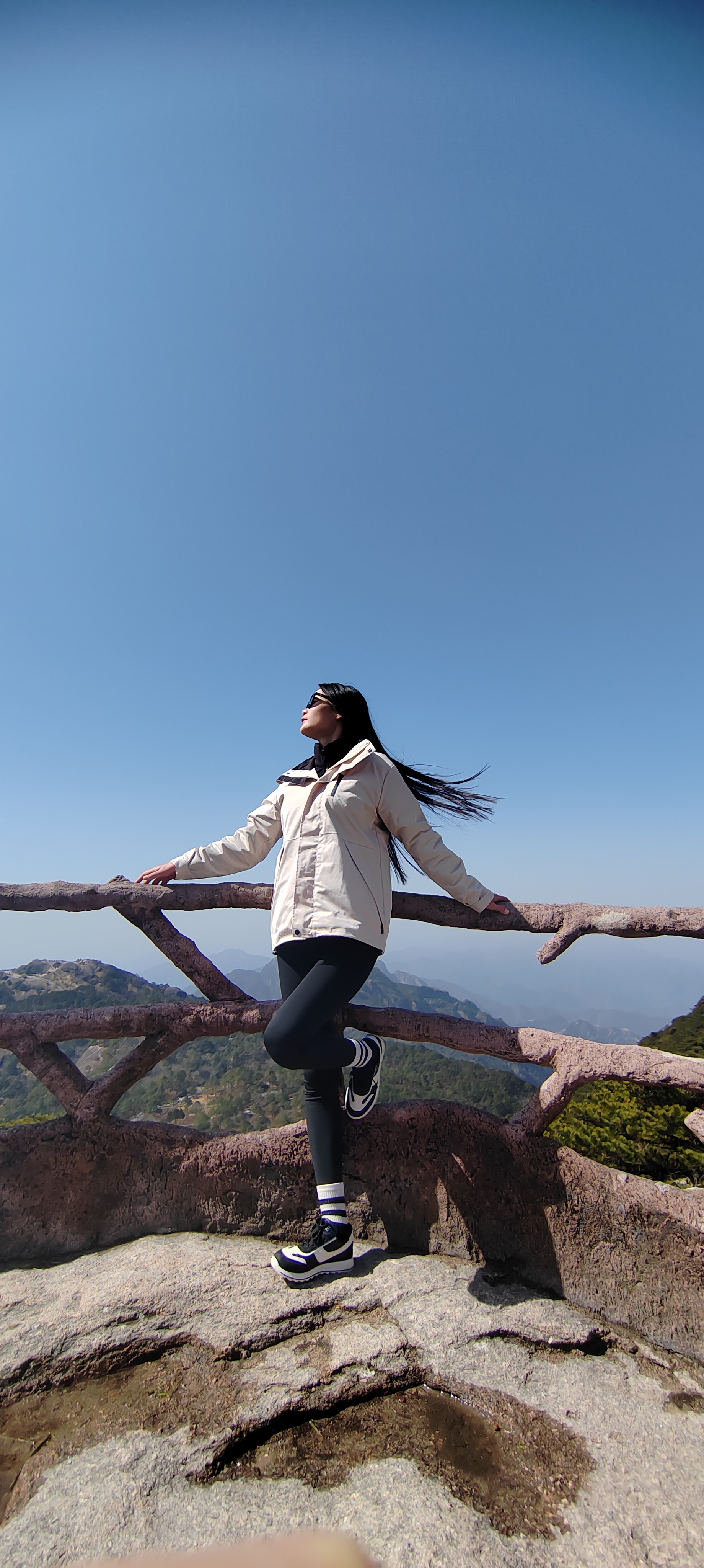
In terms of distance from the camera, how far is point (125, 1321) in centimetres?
265

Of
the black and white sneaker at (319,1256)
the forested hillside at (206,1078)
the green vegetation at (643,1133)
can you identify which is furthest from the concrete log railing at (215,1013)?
the forested hillside at (206,1078)

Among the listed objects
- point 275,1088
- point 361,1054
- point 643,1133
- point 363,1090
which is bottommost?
point 275,1088

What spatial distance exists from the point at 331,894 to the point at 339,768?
703 mm

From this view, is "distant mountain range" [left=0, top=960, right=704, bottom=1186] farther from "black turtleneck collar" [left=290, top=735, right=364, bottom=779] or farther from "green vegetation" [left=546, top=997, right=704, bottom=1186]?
"black turtleneck collar" [left=290, top=735, right=364, bottom=779]

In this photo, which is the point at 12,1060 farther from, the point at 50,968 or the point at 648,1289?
the point at 648,1289

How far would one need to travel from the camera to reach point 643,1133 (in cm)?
1484

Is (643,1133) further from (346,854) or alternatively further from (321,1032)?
(346,854)

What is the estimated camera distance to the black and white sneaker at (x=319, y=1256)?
2.90m

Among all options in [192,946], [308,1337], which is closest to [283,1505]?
[308,1337]

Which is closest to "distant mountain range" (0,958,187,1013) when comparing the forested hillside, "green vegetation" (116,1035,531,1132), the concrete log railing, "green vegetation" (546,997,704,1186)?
the forested hillside

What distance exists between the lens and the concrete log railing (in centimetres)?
348

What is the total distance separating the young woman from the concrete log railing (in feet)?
0.52

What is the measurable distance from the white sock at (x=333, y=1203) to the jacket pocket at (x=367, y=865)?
3.87 feet

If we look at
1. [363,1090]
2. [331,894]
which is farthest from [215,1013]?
[331,894]
